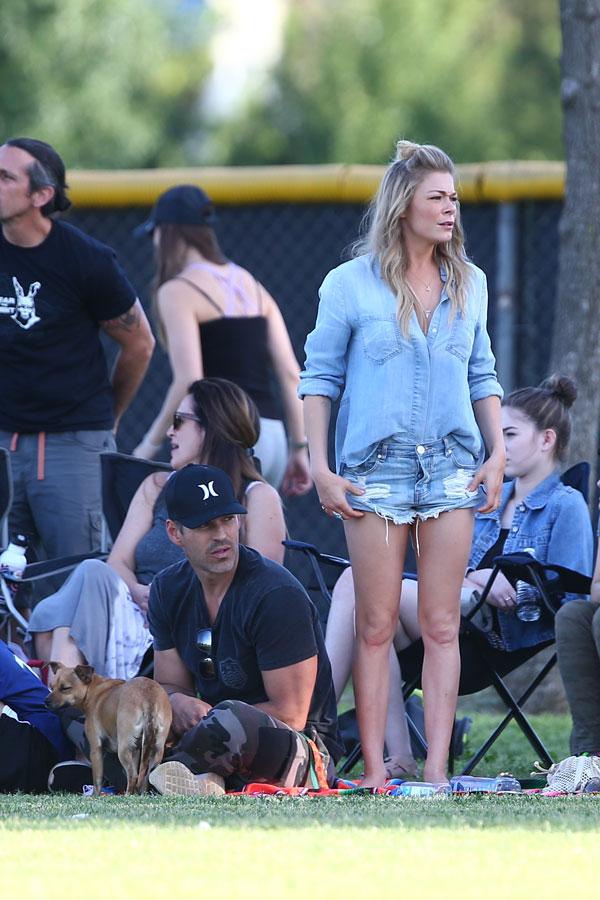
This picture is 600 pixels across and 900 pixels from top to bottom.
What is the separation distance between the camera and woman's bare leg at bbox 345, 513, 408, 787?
498 cm

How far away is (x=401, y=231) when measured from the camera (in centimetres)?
511

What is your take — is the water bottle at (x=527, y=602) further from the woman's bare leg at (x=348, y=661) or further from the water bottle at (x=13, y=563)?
the water bottle at (x=13, y=563)

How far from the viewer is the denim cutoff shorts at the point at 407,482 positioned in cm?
496

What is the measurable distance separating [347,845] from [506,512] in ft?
8.95

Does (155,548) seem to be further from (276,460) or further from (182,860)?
(182,860)

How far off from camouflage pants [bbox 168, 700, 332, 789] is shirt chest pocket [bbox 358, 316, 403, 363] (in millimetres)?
1052

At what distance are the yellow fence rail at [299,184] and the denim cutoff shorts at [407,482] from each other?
12.9 feet

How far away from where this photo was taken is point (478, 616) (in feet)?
19.4

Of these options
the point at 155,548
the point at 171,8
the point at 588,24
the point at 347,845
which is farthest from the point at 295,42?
the point at 347,845

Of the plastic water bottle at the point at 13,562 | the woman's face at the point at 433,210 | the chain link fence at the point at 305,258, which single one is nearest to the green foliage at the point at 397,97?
the chain link fence at the point at 305,258

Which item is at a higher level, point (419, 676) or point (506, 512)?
point (506, 512)

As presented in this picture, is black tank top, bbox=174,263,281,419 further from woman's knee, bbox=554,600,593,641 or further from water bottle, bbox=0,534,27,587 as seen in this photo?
woman's knee, bbox=554,600,593,641

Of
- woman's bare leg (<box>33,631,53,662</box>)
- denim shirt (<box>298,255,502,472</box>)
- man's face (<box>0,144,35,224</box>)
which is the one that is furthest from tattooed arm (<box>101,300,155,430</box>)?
denim shirt (<box>298,255,502,472</box>)

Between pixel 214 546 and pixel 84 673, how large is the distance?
605 mm
